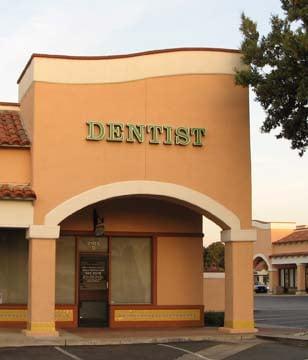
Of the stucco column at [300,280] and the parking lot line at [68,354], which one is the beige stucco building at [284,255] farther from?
the parking lot line at [68,354]

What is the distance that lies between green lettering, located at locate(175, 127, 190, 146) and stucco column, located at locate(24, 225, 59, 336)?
4.13 metres

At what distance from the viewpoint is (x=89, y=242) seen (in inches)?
811

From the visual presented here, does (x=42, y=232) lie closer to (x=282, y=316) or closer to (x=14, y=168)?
(x=14, y=168)

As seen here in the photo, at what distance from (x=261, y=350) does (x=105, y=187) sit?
5.75 metres

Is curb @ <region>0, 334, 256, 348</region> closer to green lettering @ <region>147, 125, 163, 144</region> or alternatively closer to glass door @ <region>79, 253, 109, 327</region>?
glass door @ <region>79, 253, 109, 327</region>

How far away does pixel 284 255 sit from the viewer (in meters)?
66.4

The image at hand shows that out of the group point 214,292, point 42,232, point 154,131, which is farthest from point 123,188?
point 214,292

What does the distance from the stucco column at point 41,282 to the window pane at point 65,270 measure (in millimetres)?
2463

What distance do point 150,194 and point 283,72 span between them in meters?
4.63

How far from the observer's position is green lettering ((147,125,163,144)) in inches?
742

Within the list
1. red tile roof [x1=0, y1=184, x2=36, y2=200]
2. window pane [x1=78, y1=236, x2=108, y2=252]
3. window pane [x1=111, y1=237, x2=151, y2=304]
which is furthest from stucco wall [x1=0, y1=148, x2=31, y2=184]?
window pane [x1=111, y1=237, x2=151, y2=304]

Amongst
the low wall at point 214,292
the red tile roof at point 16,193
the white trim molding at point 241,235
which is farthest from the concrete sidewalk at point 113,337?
the red tile roof at point 16,193

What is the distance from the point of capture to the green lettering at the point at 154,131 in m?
18.9

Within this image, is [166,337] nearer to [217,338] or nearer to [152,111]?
[217,338]
